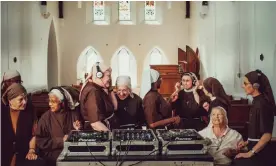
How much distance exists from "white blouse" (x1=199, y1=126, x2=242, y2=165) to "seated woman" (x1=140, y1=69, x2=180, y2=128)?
389 mm

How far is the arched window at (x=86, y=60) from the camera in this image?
350cm

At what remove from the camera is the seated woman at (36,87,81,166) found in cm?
337

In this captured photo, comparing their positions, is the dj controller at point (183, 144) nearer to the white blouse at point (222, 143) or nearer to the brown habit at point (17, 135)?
the white blouse at point (222, 143)

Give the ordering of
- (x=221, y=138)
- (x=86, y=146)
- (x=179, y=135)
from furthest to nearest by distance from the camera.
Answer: (x=221, y=138) → (x=179, y=135) → (x=86, y=146)

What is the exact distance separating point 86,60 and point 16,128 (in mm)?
817

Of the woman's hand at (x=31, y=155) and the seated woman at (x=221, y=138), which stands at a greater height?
the seated woman at (x=221, y=138)

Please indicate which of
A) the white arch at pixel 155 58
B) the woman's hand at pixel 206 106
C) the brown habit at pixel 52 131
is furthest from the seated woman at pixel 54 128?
the woman's hand at pixel 206 106

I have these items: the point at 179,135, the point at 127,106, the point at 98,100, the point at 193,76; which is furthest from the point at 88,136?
the point at 193,76

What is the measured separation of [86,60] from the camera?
354 centimetres

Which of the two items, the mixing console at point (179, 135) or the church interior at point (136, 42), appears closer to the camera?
the mixing console at point (179, 135)

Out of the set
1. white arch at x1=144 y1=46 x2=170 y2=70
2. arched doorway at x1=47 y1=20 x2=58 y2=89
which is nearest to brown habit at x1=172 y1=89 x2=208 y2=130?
white arch at x1=144 y1=46 x2=170 y2=70

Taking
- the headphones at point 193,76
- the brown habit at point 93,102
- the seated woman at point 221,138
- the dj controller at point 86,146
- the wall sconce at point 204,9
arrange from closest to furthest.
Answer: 1. the dj controller at point 86,146
2. the seated woman at point 221,138
3. the brown habit at point 93,102
4. the headphones at point 193,76
5. the wall sconce at point 204,9

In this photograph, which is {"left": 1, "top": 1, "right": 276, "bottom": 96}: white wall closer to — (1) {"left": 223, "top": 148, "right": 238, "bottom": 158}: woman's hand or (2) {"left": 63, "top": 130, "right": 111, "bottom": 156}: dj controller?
(1) {"left": 223, "top": 148, "right": 238, "bottom": 158}: woman's hand

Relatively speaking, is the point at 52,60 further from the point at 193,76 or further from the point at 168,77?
the point at 193,76
